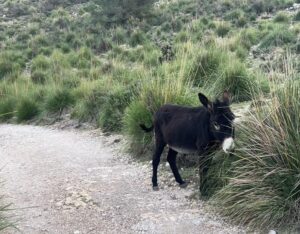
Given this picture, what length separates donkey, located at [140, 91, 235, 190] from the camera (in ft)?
20.2

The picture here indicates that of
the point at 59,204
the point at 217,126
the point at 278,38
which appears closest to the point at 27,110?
the point at 278,38

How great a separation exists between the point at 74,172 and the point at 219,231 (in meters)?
3.45

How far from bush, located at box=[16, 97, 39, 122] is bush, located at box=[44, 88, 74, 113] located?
0.73 m

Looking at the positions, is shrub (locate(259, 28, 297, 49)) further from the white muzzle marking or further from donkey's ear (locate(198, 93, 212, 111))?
the white muzzle marking

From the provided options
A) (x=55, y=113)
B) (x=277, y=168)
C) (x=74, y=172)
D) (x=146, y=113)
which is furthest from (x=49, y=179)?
(x=55, y=113)

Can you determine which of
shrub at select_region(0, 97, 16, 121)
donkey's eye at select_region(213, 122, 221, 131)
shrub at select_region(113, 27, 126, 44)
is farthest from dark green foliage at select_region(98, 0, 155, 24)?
donkey's eye at select_region(213, 122, 221, 131)

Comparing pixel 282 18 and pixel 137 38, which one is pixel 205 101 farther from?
pixel 137 38

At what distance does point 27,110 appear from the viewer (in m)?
15.2

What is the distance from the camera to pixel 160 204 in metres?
6.71

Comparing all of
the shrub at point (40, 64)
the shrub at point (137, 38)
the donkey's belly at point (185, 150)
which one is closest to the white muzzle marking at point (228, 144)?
the donkey's belly at point (185, 150)

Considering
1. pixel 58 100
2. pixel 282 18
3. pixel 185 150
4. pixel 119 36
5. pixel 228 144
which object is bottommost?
pixel 119 36

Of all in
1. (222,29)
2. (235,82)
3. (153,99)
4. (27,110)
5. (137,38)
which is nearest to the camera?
(153,99)

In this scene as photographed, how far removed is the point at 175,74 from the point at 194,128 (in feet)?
11.1

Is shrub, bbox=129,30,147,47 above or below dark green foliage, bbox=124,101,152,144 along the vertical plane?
below
